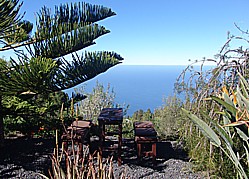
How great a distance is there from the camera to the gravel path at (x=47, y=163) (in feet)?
10.8

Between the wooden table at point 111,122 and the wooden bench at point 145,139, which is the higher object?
the wooden table at point 111,122

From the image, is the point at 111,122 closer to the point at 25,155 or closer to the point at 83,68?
the point at 83,68

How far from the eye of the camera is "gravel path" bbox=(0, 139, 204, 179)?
3.29 m

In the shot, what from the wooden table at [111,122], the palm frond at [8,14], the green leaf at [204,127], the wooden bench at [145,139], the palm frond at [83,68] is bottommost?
the wooden bench at [145,139]

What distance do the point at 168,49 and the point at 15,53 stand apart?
6089mm

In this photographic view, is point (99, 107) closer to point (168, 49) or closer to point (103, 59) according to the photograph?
point (103, 59)

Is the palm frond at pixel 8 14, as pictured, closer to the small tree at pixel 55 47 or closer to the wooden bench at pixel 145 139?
the small tree at pixel 55 47

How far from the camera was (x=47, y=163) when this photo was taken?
357 cm

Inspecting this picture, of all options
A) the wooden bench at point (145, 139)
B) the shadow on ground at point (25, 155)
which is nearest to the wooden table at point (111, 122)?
the wooden bench at point (145, 139)

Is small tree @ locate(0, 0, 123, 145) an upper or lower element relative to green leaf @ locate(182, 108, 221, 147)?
upper

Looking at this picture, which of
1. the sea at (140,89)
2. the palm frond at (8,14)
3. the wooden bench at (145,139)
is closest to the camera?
the palm frond at (8,14)

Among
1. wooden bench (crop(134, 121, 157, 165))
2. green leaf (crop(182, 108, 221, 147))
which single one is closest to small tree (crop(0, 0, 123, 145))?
wooden bench (crop(134, 121, 157, 165))

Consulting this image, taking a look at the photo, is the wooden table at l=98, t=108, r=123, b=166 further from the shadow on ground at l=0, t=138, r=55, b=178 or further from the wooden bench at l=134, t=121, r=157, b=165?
the shadow on ground at l=0, t=138, r=55, b=178

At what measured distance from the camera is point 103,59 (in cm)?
364
